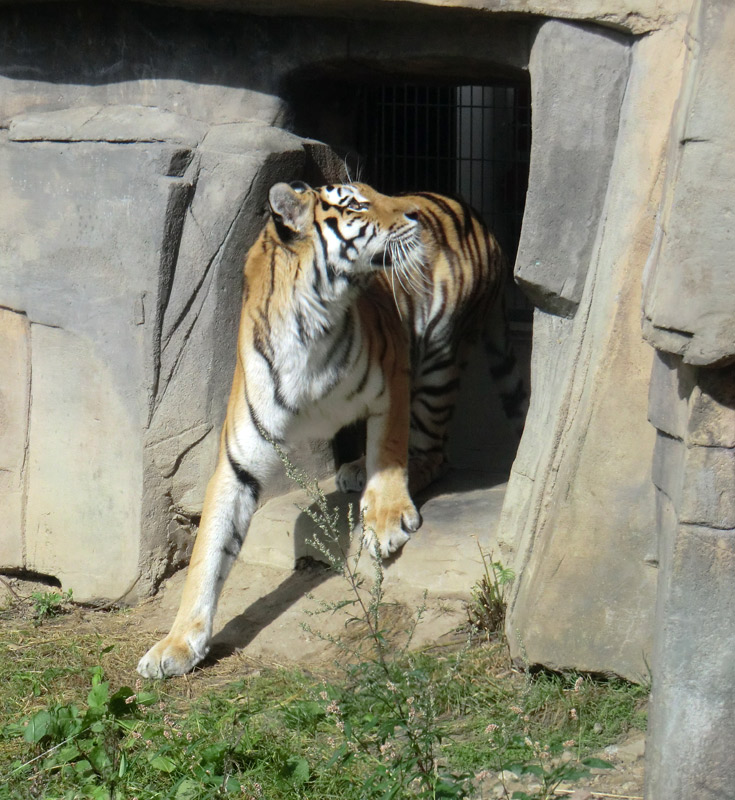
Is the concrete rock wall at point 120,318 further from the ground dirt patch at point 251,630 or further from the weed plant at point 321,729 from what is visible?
the weed plant at point 321,729

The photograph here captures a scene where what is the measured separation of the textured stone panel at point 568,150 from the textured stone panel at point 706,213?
0.89 m

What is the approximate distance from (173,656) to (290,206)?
4.83ft

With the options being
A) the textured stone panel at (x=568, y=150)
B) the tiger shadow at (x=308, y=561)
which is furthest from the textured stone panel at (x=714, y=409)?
the tiger shadow at (x=308, y=561)

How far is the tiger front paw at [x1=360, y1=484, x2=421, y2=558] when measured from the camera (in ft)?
11.9

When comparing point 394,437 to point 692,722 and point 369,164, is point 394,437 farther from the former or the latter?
point 692,722

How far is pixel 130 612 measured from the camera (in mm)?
3795

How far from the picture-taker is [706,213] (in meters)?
1.94

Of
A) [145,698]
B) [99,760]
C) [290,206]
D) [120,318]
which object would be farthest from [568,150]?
[99,760]

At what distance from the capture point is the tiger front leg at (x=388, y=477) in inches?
145

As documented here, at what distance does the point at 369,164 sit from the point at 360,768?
295 cm

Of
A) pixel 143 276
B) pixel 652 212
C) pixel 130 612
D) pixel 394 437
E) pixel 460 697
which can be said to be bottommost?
pixel 130 612

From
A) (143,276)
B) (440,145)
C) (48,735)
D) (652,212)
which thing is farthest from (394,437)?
(440,145)

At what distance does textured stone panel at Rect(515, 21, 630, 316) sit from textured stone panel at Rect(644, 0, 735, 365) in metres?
0.89

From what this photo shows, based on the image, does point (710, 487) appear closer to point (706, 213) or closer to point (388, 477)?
point (706, 213)
